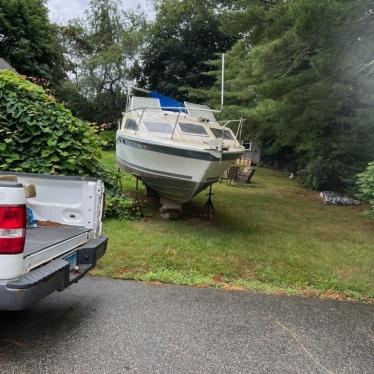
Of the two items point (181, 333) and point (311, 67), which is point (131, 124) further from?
point (181, 333)

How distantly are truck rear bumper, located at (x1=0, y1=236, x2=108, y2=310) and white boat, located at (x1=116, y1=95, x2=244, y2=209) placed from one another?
4.21 metres

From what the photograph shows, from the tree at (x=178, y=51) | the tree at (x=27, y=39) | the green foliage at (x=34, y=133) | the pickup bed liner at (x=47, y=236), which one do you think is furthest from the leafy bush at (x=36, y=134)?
the tree at (x=178, y=51)

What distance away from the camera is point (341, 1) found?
23.0 feet

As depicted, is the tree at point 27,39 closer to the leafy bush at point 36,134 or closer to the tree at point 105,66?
the tree at point 105,66

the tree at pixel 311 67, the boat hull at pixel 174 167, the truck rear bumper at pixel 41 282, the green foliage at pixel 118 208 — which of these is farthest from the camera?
the green foliage at pixel 118 208

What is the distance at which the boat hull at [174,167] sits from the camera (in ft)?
25.7

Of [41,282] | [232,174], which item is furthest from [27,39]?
[41,282]

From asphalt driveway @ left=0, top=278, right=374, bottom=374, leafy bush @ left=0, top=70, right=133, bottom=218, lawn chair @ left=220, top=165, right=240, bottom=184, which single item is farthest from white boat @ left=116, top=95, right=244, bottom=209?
lawn chair @ left=220, top=165, right=240, bottom=184

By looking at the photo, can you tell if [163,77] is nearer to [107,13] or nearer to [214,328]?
[107,13]

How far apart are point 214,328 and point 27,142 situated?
17.6 ft

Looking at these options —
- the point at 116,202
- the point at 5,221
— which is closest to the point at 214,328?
the point at 5,221

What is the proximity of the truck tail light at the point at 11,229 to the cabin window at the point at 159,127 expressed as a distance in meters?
5.76

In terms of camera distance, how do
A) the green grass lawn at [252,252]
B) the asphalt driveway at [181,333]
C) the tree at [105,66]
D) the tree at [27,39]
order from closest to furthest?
the asphalt driveway at [181,333]
the green grass lawn at [252,252]
the tree at [27,39]
the tree at [105,66]

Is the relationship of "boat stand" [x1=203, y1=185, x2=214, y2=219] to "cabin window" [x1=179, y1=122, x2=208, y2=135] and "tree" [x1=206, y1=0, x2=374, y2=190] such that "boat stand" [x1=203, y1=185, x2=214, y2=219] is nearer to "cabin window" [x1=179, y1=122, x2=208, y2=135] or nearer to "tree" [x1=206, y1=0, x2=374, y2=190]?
"cabin window" [x1=179, y1=122, x2=208, y2=135]
